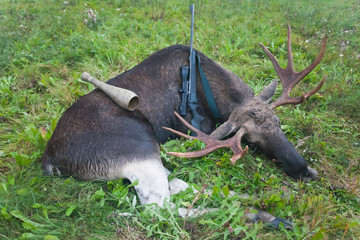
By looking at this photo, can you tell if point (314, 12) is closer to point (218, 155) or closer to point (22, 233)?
point (218, 155)

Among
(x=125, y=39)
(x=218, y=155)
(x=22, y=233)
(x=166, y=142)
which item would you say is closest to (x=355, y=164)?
(x=218, y=155)

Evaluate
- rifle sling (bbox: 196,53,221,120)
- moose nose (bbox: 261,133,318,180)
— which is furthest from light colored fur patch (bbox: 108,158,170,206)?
moose nose (bbox: 261,133,318,180)

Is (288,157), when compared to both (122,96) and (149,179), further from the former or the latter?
(122,96)

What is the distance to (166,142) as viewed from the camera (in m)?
3.55

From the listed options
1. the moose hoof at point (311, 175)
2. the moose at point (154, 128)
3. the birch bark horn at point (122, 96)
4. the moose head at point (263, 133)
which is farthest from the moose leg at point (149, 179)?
the moose hoof at point (311, 175)

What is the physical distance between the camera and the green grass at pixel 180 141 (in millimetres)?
2424

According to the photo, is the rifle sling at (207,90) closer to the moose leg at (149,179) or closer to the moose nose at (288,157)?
the moose nose at (288,157)

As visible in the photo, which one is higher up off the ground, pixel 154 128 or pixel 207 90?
pixel 207 90

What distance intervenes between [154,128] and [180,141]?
0.38m

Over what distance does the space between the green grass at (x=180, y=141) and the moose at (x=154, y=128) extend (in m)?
0.17

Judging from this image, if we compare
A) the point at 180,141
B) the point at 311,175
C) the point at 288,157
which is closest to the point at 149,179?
the point at 180,141

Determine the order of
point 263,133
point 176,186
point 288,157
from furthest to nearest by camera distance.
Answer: point 263,133 < point 288,157 < point 176,186

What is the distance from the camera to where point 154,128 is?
3420 millimetres

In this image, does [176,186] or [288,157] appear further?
[288,157]
